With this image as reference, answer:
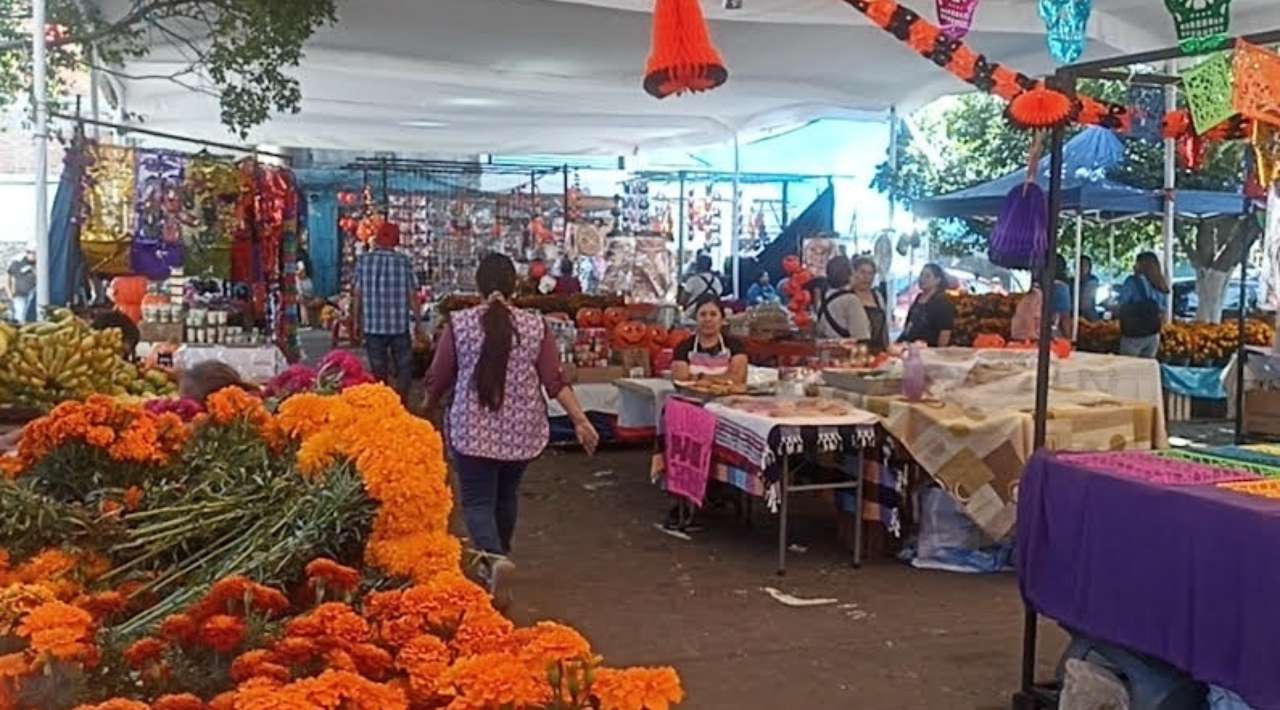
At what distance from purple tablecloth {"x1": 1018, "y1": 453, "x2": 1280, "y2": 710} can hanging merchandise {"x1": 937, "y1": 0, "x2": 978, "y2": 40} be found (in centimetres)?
294

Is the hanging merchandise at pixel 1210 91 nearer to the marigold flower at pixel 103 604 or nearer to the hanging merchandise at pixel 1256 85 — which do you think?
the hanging merchandise at pixel 1256 85

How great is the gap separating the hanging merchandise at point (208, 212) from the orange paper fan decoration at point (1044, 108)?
557 cm

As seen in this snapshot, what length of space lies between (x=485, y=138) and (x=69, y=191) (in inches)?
302

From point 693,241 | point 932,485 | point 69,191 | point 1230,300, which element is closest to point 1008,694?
point 932,485

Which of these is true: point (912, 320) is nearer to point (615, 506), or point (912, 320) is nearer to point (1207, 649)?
point (615, 506)

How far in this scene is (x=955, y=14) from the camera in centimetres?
620

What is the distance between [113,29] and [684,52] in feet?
14.9

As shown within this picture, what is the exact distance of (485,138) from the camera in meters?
14.7

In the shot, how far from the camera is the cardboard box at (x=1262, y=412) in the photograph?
819cm

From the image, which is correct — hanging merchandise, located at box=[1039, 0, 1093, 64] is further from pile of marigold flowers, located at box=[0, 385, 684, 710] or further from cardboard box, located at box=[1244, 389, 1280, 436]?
pile of marigold flowers, located at box=[0, 385, 684, 710]

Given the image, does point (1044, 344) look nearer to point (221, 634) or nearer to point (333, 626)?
point (333, 626)

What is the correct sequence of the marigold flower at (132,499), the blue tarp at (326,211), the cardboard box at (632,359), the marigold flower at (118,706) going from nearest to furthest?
the marigold flower at (118,706) → the marigold flower at (132,499) → the cardboard box at (632,359) → the blue tarp at (326,211)

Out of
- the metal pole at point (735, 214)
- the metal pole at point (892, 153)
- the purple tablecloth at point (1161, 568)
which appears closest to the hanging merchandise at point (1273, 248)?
the purple tablecloth at point (1161, 568)

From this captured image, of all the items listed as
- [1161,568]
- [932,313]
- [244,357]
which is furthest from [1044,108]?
[932,313]
